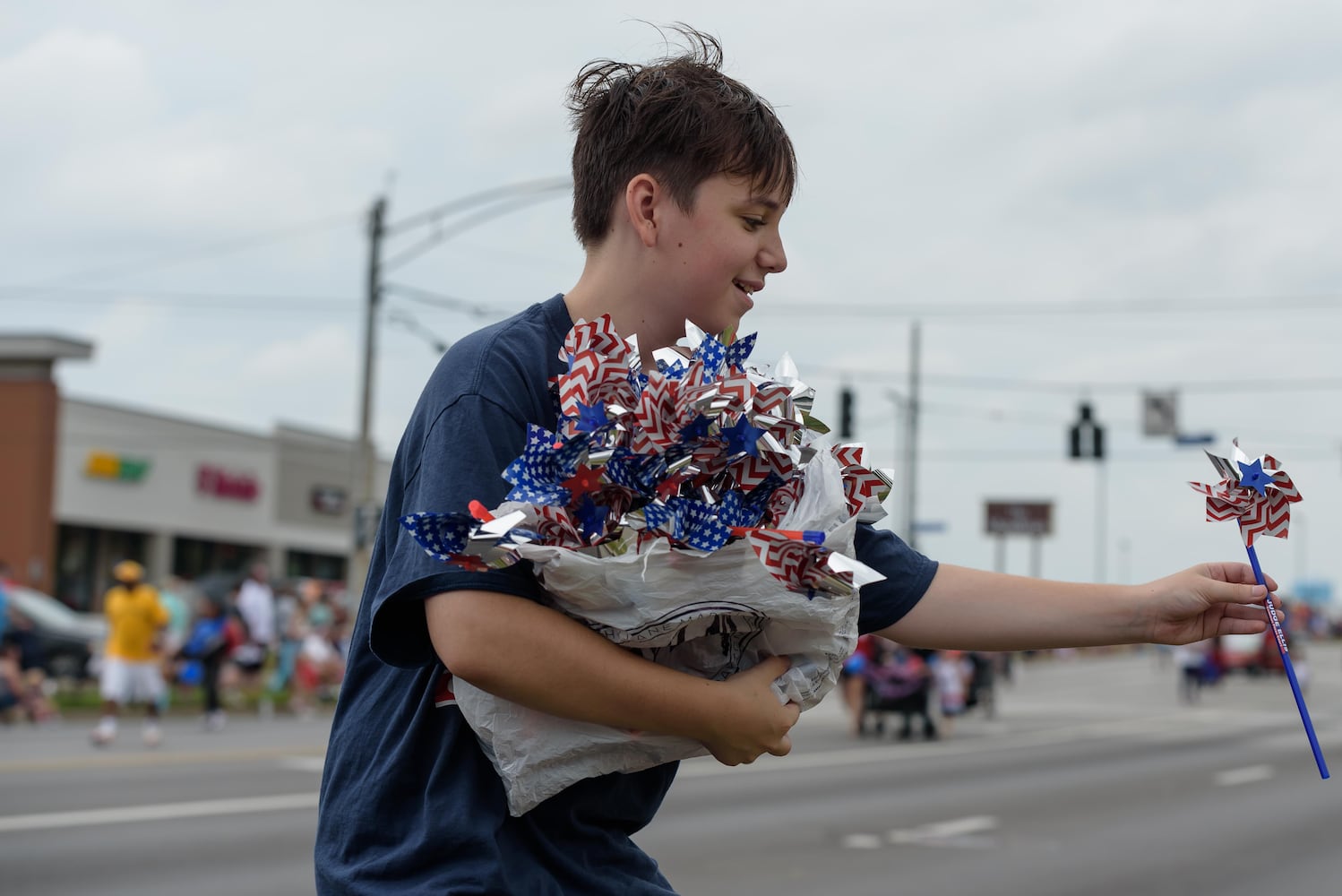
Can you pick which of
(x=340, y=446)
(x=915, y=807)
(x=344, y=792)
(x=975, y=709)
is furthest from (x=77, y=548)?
(x=344, y=792)

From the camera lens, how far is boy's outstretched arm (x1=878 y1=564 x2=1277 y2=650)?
2.56 metres

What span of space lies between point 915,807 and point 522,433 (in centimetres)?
1289

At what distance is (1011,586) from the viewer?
103 inches

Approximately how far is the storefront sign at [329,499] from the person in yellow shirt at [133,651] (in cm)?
3718

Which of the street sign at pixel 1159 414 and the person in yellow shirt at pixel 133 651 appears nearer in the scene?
the person in yellow shirt at pixel 133 651

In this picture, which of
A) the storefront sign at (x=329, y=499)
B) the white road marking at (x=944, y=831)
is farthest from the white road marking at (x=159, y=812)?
the storefront sign at (x=329, y=499)

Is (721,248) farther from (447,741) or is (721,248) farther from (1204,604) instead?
(1204,604)

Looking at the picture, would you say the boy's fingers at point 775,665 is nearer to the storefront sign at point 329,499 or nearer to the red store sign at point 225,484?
the red store sign at point 225,484

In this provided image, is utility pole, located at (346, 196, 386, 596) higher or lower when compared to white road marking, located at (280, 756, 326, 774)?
higher

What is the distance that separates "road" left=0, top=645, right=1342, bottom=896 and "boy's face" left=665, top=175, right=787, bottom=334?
25.4 feet

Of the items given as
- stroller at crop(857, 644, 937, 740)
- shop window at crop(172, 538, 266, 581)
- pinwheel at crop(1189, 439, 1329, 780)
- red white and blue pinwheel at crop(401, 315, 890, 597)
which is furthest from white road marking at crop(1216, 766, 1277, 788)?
shop window at crop(172, 538, 266, 581)

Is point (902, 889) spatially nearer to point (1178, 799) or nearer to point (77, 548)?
point (1178, 799)

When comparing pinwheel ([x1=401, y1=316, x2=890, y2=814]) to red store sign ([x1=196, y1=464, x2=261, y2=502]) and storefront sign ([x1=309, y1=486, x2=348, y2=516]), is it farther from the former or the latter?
storefront sign ([x1=309, y1=486, x2=348, y2=516])

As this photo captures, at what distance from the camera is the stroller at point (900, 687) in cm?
2225
